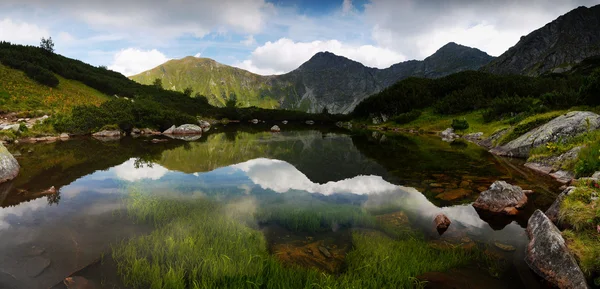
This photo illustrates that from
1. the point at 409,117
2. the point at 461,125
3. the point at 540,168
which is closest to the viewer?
the point at 540,168

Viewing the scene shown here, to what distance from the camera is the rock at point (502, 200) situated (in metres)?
12.8

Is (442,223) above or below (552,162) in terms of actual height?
below

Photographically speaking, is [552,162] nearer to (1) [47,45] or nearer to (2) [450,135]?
(2) [450,135]

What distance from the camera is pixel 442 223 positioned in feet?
36.9

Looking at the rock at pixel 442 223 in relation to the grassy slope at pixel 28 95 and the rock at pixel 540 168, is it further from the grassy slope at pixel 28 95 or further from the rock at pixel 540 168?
the grassy slope at pixel 28 95

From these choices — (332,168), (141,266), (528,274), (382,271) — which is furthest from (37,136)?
(528,274)

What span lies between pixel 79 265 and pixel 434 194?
16.5 m

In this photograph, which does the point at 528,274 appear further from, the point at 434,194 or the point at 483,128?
the point at 483,128

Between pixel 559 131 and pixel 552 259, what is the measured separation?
74.1ft

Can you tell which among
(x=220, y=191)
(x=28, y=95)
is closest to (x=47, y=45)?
(x=28, y=95)

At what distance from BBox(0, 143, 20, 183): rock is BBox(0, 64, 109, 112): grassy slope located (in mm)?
41927

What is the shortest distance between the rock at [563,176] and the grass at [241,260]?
42.9 ft

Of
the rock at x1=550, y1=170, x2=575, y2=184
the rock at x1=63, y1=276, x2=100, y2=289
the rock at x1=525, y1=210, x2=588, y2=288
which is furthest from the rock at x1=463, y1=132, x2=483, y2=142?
the rock at x1=63, y1=276, x2=100, y2=289

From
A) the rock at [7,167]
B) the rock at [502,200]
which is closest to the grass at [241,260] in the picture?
the rock at [502,200]
